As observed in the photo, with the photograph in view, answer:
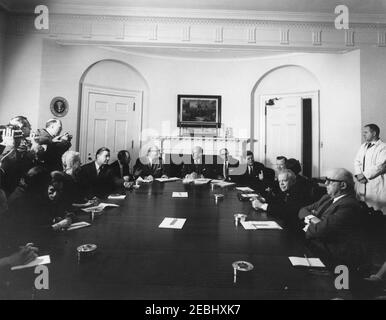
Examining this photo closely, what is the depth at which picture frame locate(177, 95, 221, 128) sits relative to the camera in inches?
202

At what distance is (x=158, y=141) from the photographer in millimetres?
5043

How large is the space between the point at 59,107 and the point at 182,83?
2.39 m

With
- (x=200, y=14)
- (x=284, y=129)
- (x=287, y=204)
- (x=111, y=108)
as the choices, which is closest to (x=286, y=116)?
(x=284, y=129)

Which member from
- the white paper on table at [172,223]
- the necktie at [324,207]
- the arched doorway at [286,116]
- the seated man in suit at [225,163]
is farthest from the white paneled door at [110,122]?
the necktie at [324,207]

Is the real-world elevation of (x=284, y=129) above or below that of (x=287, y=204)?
above

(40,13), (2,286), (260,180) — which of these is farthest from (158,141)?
(2,286)

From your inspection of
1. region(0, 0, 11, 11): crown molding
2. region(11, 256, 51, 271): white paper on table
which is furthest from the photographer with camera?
region(0, 0, 11, 11): crown molding

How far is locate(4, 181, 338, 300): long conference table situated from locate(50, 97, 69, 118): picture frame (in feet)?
9.48

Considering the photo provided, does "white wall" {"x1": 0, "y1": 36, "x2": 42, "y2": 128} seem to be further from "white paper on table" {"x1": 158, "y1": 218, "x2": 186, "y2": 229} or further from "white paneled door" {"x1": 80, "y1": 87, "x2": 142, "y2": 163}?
"white paper on table" {"x1": 158, "y1": 218, "x2": 186, "y2": 229}

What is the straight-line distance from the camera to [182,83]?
5.15 m

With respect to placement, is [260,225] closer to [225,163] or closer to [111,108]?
[225,163]

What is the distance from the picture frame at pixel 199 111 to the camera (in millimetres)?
5129

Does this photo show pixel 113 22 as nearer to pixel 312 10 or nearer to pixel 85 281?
pixel 312 10

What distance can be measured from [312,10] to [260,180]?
2.58m
